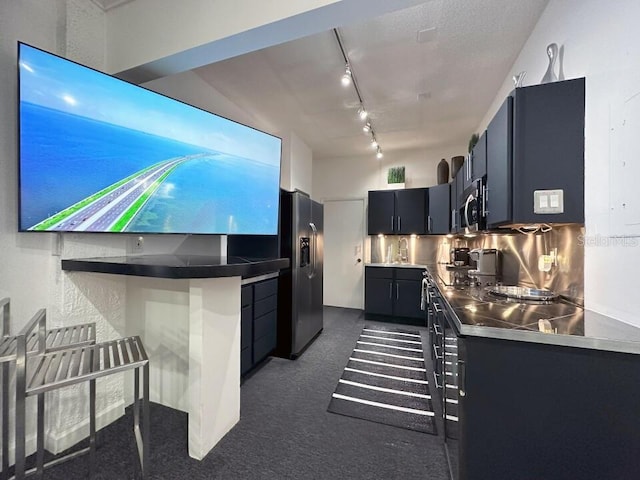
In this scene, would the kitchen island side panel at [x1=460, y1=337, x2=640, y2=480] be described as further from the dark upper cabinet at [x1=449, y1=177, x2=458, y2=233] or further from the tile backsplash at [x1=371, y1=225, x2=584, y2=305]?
the dark upper cabinet at [x1=449, y1=177, x2=458, y2=233]

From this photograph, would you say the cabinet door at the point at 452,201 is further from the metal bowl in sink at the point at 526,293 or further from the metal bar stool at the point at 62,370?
the metal bar stool at the point at 62,370

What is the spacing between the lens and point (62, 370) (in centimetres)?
106

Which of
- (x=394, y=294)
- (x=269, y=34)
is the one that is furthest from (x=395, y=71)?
(x=394, y=294)

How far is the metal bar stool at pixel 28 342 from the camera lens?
3.67ft

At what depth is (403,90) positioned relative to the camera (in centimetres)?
282

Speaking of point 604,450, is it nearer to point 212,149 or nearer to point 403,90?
point 212,149

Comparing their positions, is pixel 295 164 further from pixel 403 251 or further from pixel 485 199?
pixel 485 199

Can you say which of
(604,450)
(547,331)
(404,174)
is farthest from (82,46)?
(404,174)

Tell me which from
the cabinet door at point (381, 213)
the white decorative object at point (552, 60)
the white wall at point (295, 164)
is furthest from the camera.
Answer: the cabinet door at point (381, 213)

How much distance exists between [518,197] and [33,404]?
9.93 ft

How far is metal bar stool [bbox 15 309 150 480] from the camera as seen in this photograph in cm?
93

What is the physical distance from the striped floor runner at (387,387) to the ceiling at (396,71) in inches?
115

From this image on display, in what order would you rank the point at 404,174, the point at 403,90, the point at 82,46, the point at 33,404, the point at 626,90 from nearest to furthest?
the point at 626,90 → the point at 33,404 → the point at 82,46 → the point at 403,90 → the point at 404,174

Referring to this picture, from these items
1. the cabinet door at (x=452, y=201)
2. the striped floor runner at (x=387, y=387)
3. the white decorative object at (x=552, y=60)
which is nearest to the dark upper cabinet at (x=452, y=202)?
the cabinet door at (x=452, y=201)
